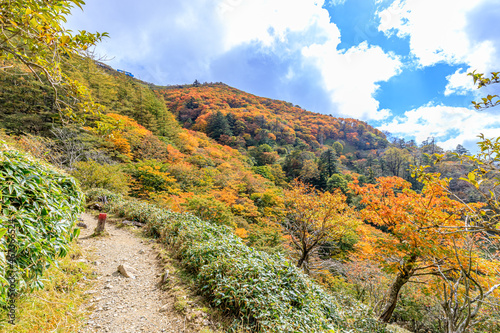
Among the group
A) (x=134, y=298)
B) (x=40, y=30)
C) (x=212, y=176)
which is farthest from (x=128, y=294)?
(x=212, y=176)

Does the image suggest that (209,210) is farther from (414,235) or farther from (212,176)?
(212,176)

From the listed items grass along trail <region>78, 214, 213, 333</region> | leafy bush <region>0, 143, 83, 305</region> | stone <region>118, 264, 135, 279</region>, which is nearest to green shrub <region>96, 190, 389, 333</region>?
grass along trail <region>78, 214, 213, 333</region>

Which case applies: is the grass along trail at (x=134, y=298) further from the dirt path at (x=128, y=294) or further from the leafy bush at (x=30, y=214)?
the leafy bush at (x=30, y=214)

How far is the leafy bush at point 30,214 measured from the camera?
2.02m

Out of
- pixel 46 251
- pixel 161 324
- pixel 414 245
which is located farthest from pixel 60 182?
pixel 414 245

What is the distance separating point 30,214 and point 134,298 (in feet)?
8.29

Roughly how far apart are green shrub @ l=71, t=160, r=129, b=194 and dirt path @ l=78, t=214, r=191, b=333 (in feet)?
20.9

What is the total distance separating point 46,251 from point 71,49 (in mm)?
2409

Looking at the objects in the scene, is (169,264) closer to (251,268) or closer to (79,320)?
(79,320)

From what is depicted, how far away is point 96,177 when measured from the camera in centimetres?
1115

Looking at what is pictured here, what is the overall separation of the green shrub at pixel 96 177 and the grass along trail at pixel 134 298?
6.71m

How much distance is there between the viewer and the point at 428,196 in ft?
19.7

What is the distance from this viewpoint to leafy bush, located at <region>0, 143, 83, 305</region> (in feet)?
6.61

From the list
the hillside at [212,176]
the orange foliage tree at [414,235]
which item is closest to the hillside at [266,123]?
the hillside at [212,176]
